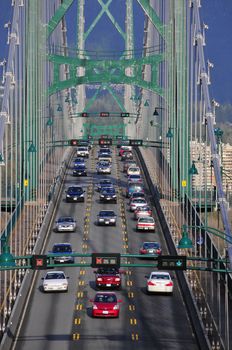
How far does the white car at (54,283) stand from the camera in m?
63.1

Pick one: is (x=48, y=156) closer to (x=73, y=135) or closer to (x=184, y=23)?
(x=184, y=23)

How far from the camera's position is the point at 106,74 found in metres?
125

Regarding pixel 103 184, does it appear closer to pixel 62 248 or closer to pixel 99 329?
pixel 62 248

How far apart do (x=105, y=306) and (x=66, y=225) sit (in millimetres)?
23936

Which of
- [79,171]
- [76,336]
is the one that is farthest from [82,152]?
[76,336]

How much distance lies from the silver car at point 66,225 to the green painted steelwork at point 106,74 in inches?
1272

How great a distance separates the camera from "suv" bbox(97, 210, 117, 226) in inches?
Result: 3337

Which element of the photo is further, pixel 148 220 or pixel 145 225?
pixel 148 220

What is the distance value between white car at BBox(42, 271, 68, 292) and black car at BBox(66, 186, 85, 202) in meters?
31.4

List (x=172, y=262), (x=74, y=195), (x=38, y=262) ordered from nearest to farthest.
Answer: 1. (x=38, y=262)
2. (x=172, y=262)
3. (x=74, y=195)

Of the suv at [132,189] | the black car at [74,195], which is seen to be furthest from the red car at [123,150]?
the black car at [74,195]

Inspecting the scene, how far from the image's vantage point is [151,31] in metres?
136

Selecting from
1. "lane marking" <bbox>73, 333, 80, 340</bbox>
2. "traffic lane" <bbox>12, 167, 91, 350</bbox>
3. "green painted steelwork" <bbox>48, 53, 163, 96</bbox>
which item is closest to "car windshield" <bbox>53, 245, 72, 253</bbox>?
"traffic lane" <bbox>12, 167, 91, 350</bbox>

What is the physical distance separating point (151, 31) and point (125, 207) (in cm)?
4370
